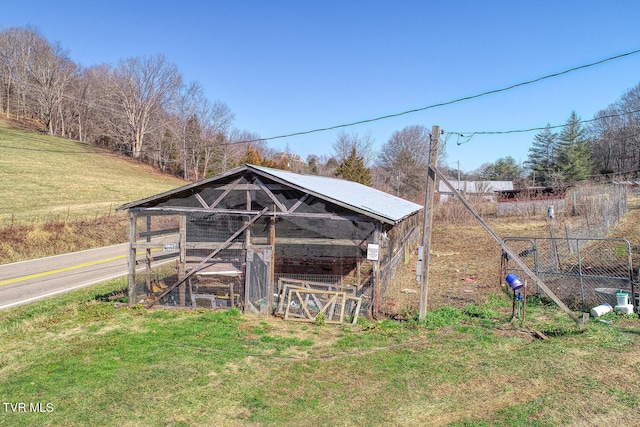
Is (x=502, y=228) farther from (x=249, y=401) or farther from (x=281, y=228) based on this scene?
(x=249, y=401)

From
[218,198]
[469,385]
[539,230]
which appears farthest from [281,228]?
[539,230]

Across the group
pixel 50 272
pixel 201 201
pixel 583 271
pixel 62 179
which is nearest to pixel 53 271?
pixel 50 272

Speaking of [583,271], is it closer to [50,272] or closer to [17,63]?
[50,272]

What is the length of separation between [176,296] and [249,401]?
6.65 meters

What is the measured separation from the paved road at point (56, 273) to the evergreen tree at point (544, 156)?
59.4m

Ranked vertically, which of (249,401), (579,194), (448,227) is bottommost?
(249,401)

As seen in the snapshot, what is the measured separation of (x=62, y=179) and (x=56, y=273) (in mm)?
25890

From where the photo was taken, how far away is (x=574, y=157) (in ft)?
184

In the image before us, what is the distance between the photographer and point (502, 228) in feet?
93.5

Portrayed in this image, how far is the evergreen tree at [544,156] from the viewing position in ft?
202

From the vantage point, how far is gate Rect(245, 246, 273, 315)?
10.7m

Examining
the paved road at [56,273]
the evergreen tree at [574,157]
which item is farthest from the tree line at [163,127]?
the paved road at [56,273]

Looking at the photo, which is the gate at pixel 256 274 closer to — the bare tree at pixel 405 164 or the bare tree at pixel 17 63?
the bare tree at pixel 405 164

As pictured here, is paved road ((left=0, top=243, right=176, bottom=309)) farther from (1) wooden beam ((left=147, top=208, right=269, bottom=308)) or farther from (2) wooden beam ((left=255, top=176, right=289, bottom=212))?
(2) wooden beam ((left=255, top=176, right=289, bottom=212))
